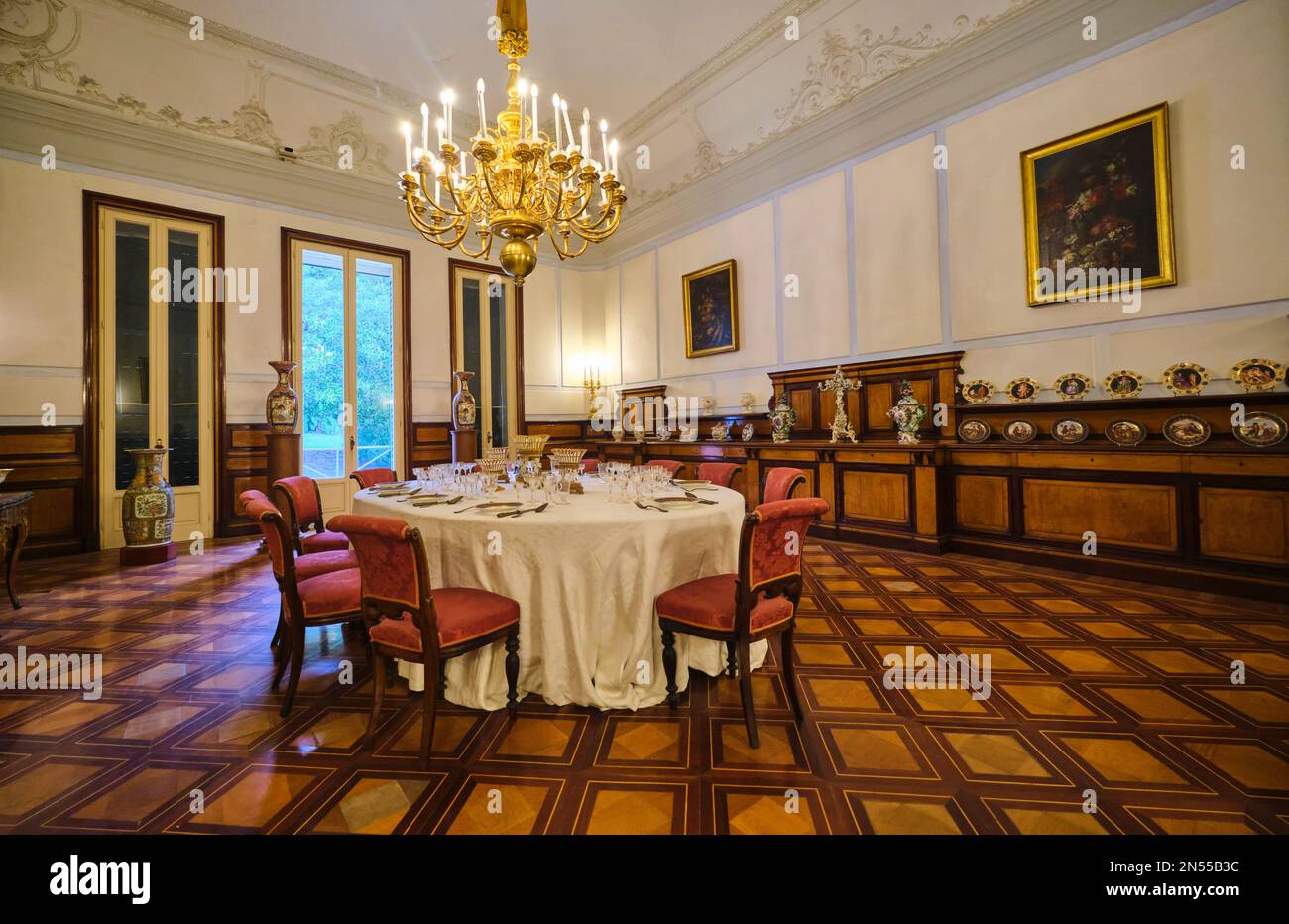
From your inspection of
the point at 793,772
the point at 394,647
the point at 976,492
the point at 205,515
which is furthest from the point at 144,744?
the point at 976,492

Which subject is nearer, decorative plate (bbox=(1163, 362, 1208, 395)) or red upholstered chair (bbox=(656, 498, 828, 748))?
red upholstered chair (bbox=(656, 498, 828, 748))

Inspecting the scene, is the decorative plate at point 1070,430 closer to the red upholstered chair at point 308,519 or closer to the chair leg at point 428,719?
the chair leg at point 428,719

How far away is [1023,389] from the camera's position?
4688 mm

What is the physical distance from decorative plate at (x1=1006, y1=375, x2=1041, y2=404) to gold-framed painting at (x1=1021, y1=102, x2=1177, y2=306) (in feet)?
2.18

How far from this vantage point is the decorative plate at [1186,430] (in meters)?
3.73

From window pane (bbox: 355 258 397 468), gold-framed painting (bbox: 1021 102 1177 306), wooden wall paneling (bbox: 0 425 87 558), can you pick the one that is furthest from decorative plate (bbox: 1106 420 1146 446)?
wooden wall paneling (bbox: 0 425 87 558)

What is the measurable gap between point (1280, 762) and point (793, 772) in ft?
5.55

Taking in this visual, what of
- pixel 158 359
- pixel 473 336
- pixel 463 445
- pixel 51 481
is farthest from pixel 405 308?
pixel 51 481

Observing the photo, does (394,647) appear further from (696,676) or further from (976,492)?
(976,492)

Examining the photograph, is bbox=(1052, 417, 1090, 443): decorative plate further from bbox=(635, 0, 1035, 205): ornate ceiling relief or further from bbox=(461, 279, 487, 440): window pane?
bbox=(461, 279, 487, 440): window pane

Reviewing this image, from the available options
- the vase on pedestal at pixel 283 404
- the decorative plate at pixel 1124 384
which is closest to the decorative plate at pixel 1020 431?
the decorative plate at pixel 1124 384

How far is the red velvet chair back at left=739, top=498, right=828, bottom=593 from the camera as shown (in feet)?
6.70

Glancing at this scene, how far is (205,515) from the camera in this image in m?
6.14

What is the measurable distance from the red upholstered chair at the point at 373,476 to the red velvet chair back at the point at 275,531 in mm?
1354
